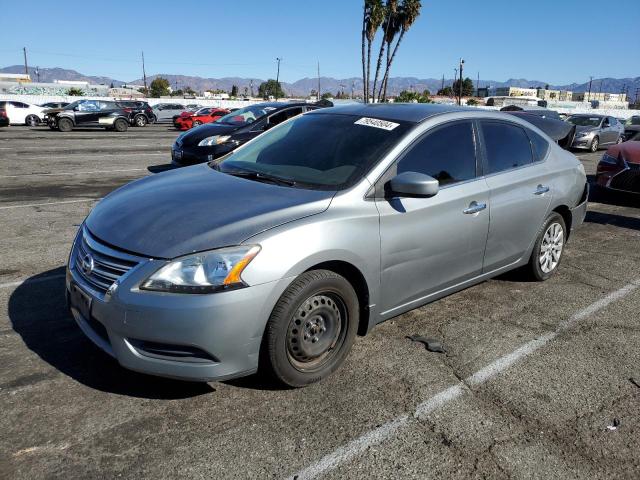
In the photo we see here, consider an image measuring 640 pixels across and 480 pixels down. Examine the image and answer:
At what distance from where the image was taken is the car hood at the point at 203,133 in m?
10.7

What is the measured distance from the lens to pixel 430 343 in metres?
3.83

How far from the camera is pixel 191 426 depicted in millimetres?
2793

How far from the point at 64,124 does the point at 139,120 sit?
350 inches

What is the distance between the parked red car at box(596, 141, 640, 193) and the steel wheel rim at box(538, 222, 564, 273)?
4.52 meters

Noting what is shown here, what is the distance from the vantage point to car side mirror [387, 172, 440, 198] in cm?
333

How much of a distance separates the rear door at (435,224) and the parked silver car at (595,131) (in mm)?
17981

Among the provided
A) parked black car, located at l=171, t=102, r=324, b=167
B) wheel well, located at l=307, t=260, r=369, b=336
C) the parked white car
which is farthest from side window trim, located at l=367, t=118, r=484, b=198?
the parked white car

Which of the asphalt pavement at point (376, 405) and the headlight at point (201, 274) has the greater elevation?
the headlight at point (201, 274)

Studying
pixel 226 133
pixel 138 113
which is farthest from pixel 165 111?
pixel 226 133

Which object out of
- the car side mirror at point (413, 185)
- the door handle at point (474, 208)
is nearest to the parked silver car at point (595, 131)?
the door handle at point (474, 208)

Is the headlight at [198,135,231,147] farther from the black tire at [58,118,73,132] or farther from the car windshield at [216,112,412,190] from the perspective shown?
the black tire at [58,118,73,132]

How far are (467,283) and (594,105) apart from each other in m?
88.4

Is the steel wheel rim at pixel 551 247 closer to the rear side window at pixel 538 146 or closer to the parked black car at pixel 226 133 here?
the rear side window at pixel 538 146

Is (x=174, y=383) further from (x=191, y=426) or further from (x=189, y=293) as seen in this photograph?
(x=189, y=293)
